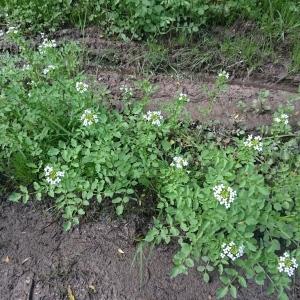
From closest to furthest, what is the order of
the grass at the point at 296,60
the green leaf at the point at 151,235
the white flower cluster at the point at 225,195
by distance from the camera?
the white flower cluster at the point at 225,195, the green leaf at the point at 151,235, the grass at the point at 296,60

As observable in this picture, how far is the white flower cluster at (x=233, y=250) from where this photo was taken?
7.29 feet

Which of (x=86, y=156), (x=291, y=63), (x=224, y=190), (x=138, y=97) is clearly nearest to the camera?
(x=224, y=190)

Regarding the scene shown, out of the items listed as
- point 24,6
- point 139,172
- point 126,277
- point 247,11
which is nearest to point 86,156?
point 139,172

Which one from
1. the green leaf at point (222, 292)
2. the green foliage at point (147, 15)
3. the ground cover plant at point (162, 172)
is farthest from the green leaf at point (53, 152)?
the green foliage at point (147, 15)

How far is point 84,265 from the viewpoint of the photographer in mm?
2582

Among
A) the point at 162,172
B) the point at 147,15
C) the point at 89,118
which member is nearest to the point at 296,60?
the point at 147,15

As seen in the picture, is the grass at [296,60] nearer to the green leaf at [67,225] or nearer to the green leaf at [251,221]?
the green leaf at [251,221]

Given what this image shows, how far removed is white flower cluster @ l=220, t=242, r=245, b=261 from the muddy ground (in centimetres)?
37

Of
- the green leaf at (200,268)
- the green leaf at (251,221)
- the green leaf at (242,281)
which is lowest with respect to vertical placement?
the green leaf at (200,268)

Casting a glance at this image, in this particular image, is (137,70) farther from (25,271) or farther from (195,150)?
(25,271)

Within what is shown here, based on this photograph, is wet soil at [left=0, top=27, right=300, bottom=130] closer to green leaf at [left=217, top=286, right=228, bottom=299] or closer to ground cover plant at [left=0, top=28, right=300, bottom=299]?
ground cover plant at [left=0, top=28, right=300, bottom=299]

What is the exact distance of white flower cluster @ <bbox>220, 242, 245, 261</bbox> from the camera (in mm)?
2221

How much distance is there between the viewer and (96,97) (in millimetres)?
2908

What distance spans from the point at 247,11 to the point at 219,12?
9.4 inches
